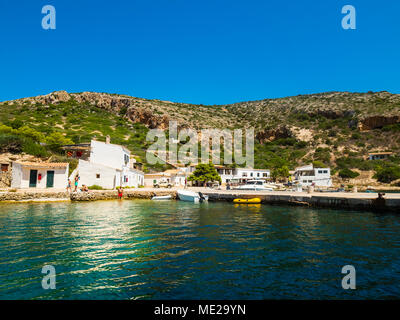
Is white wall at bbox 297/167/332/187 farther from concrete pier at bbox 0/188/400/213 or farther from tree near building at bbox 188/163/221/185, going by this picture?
concrete pier at bbox 0/188/400/213

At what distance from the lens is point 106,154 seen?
38.6 m

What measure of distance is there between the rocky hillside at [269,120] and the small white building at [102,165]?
3268 centimetres

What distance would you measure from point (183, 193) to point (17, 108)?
103547mm

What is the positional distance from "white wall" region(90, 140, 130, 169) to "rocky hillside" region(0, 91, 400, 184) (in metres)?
34.4

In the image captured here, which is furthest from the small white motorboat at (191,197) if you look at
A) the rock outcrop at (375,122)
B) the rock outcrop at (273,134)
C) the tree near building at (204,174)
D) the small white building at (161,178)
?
the rock outcrop at (375,122)

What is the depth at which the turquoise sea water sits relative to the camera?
6816mm

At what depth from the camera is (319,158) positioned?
8562 cm

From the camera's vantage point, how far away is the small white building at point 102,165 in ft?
114

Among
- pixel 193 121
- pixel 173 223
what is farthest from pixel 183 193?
pixel 193 121

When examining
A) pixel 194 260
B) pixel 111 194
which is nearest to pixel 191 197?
pixel 111 194

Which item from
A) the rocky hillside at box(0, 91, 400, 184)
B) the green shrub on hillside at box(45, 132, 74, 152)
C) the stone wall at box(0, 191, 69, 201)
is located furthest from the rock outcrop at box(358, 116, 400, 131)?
the stone wall at box(0, 191, 69, 201)

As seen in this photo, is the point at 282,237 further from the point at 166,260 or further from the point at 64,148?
the point at 64,148

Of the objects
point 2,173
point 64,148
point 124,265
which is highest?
point 64,148
